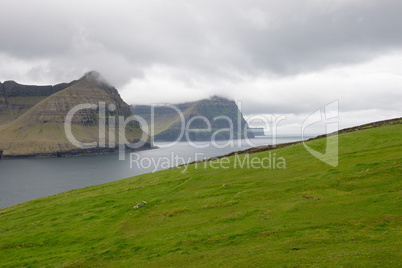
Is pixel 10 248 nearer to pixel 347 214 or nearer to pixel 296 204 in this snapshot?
pixel 296 204

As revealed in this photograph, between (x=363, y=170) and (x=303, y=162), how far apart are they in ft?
58.1

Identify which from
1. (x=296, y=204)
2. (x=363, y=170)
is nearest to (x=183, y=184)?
(x=296, y=204)

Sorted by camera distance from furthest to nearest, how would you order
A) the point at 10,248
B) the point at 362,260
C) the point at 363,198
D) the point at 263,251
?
the point at 10,248
the point at 363,198
the point at 263,251
the point at 362,260

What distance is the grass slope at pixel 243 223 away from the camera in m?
21.3

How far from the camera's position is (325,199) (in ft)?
108

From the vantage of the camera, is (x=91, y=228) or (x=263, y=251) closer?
(x=263, y=251)

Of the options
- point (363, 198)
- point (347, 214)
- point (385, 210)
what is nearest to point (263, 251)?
point (347, 214)

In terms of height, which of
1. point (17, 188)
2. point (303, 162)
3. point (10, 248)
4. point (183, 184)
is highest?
point (303, 162)

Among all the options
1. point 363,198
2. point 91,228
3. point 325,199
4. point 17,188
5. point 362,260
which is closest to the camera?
point 362,260

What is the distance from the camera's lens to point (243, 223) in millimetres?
29484

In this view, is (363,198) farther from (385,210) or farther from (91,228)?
(91,228)

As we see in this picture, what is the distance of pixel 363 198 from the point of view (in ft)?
100

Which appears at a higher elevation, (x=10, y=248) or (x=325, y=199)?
(x=325, y=199)

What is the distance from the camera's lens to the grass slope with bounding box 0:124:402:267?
70.0 feet
